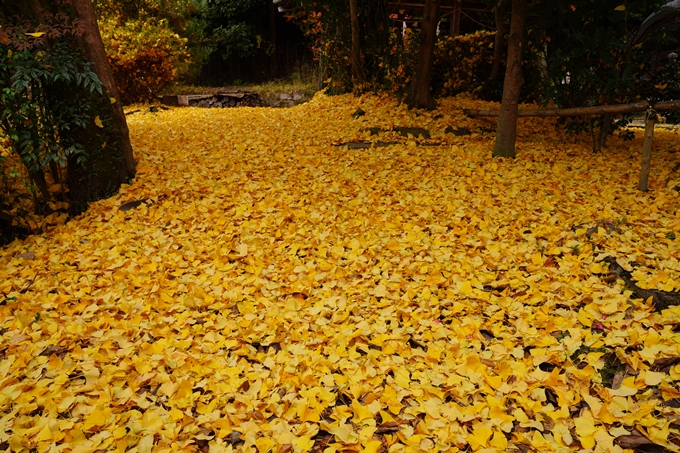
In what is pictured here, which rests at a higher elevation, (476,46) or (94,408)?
(476,46)

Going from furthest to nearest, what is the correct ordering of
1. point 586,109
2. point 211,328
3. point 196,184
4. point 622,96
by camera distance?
point 622,96
point 586,109
point 196,184
point 211,328

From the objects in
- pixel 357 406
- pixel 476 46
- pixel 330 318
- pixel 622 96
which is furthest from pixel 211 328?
pixel 476 46

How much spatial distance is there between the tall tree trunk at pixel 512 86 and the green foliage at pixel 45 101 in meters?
4.65

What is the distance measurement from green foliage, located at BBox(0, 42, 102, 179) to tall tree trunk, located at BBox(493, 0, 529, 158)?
465 centimetres

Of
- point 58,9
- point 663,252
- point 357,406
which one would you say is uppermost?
point 58,9

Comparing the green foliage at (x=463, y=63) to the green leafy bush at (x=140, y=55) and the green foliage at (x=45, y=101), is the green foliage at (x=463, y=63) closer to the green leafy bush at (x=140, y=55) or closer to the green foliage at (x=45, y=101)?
the green leafy bush at (x=140, y=55)

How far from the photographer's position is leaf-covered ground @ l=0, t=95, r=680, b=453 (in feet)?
6.39

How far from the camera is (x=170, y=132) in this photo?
23.6 ft

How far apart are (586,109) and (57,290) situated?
5839 mm

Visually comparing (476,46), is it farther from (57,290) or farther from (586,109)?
(57,290)

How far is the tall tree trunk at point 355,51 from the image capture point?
355 inches

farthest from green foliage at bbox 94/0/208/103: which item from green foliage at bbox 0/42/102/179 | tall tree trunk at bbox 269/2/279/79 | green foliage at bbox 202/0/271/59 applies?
green foliage at bbox 0/42/102/179

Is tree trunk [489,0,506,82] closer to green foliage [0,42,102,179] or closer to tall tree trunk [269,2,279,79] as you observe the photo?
green foliage [0,42,102,179]

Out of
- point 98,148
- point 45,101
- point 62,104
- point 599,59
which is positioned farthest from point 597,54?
point 45,101
